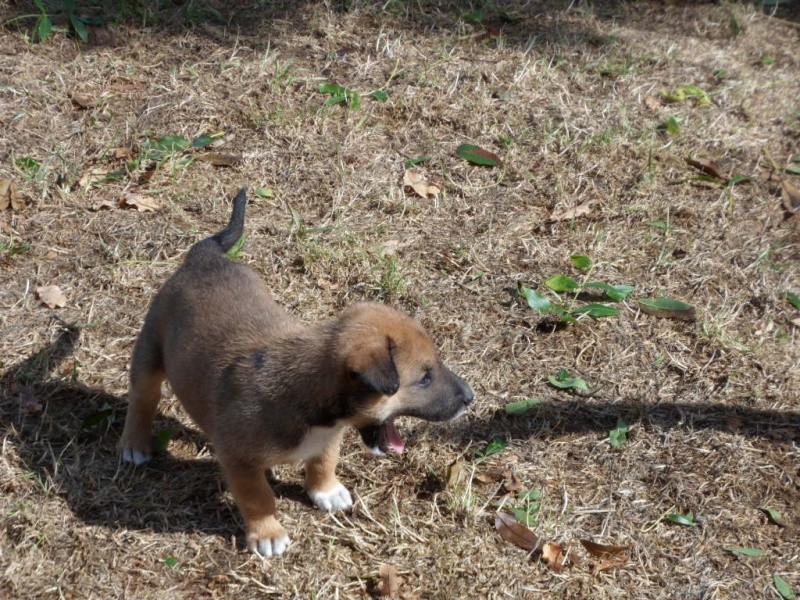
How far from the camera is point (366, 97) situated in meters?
7.21

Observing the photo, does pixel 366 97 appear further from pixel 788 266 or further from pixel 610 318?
pixel 788 266

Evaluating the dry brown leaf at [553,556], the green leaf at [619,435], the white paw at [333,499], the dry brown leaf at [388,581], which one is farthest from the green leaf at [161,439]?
the green leaf at [619,435]

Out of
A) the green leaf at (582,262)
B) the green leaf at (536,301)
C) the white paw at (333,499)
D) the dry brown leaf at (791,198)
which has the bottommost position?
the white paw at (333,499)

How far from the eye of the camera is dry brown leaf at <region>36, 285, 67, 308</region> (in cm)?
545

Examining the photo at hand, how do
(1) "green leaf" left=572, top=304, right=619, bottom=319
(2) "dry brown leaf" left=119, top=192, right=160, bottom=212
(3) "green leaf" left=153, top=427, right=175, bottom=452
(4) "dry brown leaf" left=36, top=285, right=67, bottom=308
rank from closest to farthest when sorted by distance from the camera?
(3) "green leaf" left=153, top=427, right=175, bottom=452 → (4) "dry brown leaf" left=36, top=285, right=67, bottom=308 → (1) "green leaf" left=572, top=304, right=619, bottom=319 → (2) "dry brown leaf" left=119, top=192, right=160, bottom=212

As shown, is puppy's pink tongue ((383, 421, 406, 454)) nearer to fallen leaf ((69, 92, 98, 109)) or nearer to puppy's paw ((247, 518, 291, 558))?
puppy's paw ((247, 518, 291, 558))

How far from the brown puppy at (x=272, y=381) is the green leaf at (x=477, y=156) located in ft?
8.62

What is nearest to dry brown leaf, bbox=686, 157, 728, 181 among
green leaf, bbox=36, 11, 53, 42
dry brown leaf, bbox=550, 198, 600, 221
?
dry brown leaf, bbox=550, 198, 600, 221

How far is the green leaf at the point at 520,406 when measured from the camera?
504cm

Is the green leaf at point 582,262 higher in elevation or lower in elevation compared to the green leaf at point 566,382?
higher

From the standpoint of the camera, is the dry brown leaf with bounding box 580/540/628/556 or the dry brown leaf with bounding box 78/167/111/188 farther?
the dry brown leaf with bounding box 78/167/111/188

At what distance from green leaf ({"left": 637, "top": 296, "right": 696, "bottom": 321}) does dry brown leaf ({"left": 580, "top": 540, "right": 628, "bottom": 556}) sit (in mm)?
1730

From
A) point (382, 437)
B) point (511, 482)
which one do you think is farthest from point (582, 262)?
point (382, 437)

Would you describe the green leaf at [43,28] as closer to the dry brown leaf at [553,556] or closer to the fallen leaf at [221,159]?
the fallen leaf at [221,159]
